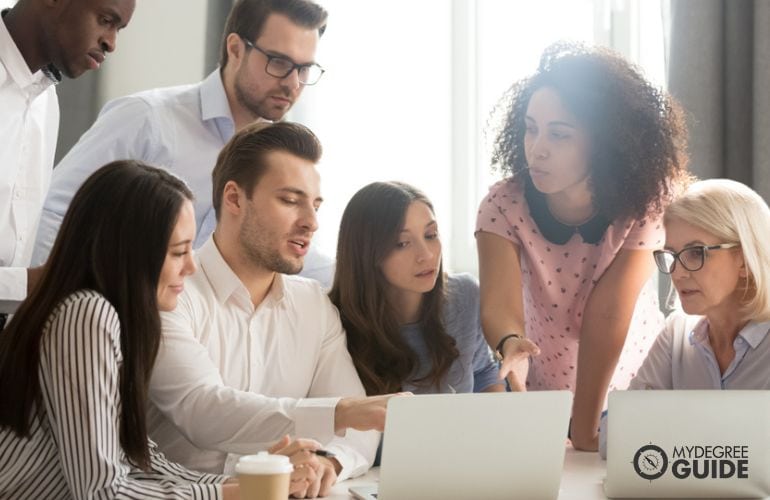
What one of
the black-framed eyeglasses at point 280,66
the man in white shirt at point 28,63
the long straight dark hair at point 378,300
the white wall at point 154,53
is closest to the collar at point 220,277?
the long straight dark hair at point 378,300

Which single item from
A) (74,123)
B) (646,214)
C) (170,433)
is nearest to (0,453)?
(170,433)

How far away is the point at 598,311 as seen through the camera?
90.0 inches

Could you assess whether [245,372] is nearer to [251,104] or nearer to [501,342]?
[501,342]

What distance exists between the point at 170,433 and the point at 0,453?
1.51ft

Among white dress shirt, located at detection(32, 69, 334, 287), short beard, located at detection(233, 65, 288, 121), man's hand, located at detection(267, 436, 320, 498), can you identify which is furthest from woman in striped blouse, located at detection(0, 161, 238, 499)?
short beard, located at detection(233, 65, 288, 121)

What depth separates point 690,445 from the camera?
5.21 ft

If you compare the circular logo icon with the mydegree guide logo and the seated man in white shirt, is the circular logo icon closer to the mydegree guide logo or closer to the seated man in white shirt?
the mydegree guide logo

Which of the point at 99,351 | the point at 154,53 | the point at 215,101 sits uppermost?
the point at 154,53

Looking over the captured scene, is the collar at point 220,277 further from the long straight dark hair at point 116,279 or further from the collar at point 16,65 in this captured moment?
the collar at point 16,65

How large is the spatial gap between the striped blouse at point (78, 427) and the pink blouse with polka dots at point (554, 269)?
1097 mm

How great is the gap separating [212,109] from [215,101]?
2 centimetres

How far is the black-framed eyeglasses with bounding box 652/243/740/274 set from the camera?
2086 millimetres

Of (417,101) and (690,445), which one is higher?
(417,101)

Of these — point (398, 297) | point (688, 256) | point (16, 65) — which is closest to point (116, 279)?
point (16, 65)
